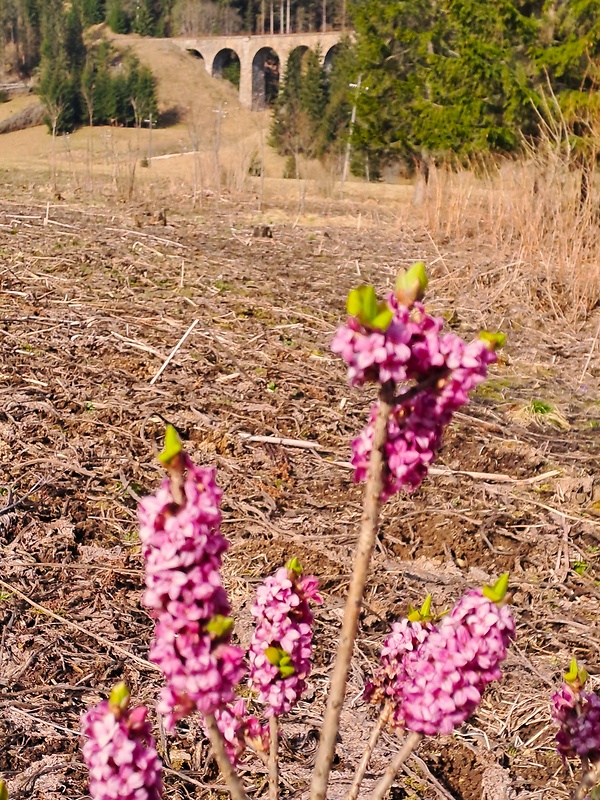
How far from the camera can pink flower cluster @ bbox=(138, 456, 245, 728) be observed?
2.67ft

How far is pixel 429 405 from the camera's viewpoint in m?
0.87

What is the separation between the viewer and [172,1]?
63812 mm

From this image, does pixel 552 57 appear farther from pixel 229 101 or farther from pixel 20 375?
pixel 229 101

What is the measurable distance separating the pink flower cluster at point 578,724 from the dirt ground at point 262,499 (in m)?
0.77

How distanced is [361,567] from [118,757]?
35 cm

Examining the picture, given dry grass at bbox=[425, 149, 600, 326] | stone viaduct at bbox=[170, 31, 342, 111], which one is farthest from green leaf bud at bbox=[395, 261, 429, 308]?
stone viaduct at bbox=[170, 31, 342, 111]

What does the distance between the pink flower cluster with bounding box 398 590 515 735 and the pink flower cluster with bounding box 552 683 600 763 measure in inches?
13.5

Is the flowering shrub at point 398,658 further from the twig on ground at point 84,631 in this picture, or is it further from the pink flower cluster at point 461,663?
the twig on ground at point 84,631

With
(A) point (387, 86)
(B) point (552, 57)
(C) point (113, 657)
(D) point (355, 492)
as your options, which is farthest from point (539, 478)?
(A) point (387, 86)

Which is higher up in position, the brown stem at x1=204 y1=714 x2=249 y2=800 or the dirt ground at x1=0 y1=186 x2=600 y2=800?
the brown stem at x1=204 y1=714 x2=249 y2=800

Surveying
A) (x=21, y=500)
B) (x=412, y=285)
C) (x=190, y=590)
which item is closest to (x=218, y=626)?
(x=190, y=590)

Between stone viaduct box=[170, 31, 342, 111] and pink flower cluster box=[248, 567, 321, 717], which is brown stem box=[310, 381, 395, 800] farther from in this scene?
stone viaduct box=[170, 31, 342, 111]

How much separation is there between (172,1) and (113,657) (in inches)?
2777

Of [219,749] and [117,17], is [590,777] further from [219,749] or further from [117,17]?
[117,17]
